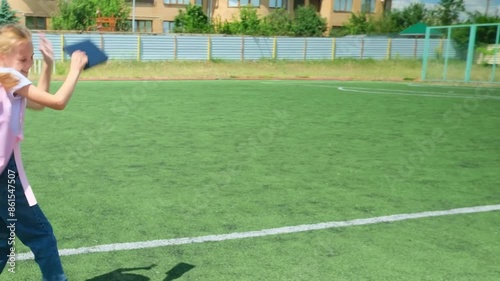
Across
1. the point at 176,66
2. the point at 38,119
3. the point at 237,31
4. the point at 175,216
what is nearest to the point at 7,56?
the point at 175,216

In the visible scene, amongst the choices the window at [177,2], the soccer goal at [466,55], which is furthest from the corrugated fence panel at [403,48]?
the window at [177,2]

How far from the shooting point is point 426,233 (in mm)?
4660

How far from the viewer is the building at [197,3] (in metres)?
47.3

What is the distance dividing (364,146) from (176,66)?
22.7m

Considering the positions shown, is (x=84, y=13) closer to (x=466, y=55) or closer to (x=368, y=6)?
(x=368, y=6)

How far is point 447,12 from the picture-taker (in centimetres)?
5812

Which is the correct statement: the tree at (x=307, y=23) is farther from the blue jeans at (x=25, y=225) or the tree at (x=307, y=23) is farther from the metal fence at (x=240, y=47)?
the blue jeans at (x=25, y=225)

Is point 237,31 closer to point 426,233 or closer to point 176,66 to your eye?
point 176,66

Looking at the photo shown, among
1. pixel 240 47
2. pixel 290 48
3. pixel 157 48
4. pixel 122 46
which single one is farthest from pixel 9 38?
pixel 290 48

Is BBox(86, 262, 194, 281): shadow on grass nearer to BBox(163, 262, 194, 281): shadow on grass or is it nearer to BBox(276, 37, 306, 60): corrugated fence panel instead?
BBox(163, 262, 194, 281): shadow on grass

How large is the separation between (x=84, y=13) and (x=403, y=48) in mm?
25069

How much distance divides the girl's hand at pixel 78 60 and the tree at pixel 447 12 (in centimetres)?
5722

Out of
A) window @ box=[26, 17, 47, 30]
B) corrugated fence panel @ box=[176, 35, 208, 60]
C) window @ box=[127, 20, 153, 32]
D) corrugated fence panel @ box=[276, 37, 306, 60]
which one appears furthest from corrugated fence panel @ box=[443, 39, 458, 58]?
window @ box=[26, 17, 47, 30]

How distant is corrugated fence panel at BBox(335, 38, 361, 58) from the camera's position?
3928cm
